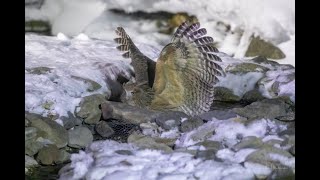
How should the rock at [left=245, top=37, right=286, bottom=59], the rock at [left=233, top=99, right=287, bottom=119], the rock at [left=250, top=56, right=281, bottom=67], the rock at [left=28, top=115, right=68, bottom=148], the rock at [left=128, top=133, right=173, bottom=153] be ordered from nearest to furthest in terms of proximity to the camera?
1. the rock at [left=128, top=133, right=173, bottom=153]
2. the rock at [left=28, top=115, right=68, bottom=148]
3. the rock at [left=233, top=99, right=287, bottom=119]
4. the rock at [left=250, top=56, right=281, bottom=67]
5. the rock at [left=245, top=37, right=286, bottom=59]

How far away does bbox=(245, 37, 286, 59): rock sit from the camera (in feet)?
16.4

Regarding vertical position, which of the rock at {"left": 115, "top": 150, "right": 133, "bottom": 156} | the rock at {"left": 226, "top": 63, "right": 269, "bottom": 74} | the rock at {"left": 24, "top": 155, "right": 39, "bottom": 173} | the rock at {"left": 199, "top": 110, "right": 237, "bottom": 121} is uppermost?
the rock at {"left": 226, "top": 63, "right": 269, "bottom": 74}

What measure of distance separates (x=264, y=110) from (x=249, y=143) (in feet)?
2.91

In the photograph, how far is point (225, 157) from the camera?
3.08 meters

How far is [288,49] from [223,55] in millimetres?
545

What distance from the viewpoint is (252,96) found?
4.59 m

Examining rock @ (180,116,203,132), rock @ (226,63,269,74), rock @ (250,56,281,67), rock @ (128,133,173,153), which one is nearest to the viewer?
rock @ (128,133,173,153)

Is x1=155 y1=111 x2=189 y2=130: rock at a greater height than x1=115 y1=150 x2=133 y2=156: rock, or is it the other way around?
x1=155 y1=111 x2=189 y2=130: rock

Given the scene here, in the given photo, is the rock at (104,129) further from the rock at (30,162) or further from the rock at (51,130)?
the rock at (30,162)

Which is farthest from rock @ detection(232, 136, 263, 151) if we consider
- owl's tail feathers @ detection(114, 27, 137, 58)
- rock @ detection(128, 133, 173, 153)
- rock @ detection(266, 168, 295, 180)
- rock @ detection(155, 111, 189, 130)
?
owl's tail feathers @ detection(114, 27, 137, 58)

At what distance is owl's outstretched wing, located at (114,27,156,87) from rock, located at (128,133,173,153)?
1.58 ft

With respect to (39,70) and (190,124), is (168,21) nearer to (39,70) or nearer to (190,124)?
(39,70)

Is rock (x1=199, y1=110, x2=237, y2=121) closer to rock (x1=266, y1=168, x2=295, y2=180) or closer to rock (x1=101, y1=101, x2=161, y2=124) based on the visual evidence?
rock (x1=101, y1=101, x2=161, y2=124)
